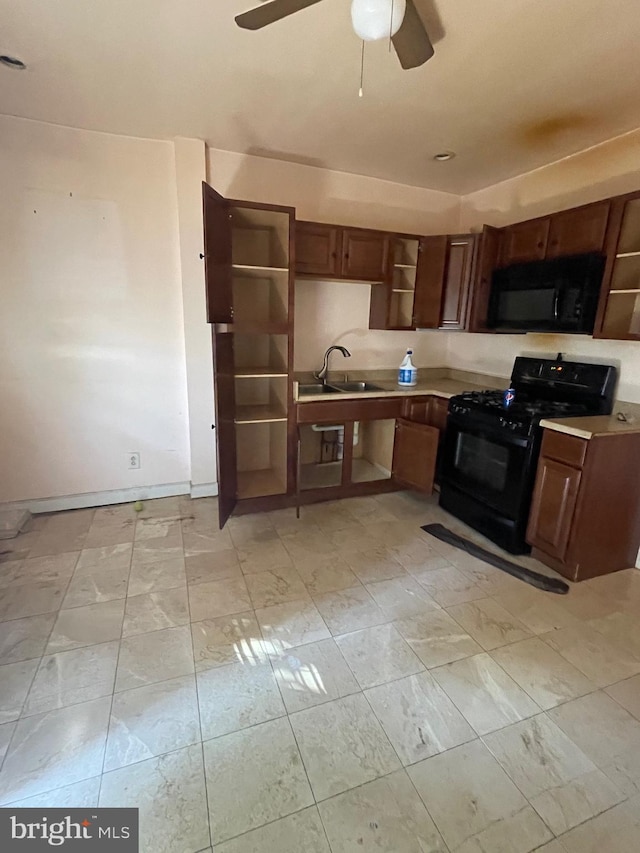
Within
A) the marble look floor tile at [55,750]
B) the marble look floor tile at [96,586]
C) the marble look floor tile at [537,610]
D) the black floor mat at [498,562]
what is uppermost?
the black floor mat at [498,562]

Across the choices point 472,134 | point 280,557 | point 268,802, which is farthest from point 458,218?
point 268,802

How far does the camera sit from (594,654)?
180cm

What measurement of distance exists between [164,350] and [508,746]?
118 inches

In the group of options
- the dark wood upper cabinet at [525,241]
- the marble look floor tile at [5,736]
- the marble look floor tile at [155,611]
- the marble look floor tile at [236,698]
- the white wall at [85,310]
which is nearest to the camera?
the marble look floor tile at [5,736]

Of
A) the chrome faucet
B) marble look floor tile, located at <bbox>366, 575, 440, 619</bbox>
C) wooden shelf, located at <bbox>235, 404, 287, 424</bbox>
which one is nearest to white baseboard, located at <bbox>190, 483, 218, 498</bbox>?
wooden shelf, located at <bbox>235, 404, 287, 424</bbox>

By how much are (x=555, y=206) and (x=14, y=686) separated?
4168mm

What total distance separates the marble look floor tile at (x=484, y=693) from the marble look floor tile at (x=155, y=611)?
1.24 meters

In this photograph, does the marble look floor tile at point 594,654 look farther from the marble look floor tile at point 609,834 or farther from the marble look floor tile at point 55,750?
the marble look floor tile at point 55,750

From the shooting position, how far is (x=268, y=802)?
4.00 feet

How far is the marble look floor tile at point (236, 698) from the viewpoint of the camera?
146 centimetres

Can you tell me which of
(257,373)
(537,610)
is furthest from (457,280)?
(537,610)

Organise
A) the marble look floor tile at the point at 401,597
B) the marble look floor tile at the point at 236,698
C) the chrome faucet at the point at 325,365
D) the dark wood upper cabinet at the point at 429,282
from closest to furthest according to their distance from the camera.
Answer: the marble look floor tile at the point at 236,698
the marble look floor tile at the point at 401,597
the dark wood upper cabinet at the point at 429,282
the chrome faucet at the point at 325,365

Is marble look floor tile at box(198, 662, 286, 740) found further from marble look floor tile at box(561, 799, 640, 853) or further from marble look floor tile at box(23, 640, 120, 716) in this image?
marble look floor tile at box(561, 799, 640, 853)

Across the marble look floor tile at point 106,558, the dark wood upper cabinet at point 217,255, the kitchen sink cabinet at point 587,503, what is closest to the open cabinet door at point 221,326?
the dark wood upper cabinet at point 217,255
